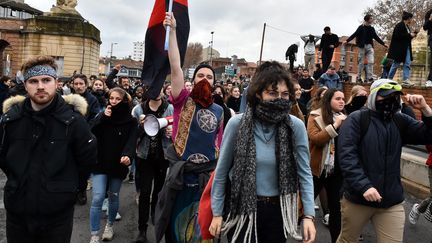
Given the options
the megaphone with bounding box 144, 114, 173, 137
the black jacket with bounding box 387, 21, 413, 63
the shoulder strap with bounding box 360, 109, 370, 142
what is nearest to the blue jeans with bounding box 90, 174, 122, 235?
the megaphone with bounding box 144, 114, 173, 137

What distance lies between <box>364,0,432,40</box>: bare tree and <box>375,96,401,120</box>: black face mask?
111 ft

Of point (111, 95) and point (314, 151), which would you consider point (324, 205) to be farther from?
point (111, 95)

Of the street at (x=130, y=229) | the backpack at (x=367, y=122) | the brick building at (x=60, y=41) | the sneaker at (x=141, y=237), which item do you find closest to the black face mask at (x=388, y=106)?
the backpack at (x=367, y=122)

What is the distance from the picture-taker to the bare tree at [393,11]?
109ft

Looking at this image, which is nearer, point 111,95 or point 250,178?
point 250,178

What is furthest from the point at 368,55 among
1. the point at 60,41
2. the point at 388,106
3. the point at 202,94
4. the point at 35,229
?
the point at 60,41

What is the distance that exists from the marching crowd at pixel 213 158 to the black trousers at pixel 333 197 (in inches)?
0.6

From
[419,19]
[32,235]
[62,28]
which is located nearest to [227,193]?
[32,235]

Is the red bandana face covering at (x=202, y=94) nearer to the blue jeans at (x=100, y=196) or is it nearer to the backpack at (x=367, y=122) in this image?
the backpack at (x=367, y=122)

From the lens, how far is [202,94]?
3746mm

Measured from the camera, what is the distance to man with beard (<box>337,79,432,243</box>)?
11.2 ft

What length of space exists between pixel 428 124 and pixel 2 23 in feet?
129

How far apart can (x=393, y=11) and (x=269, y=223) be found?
127 ft

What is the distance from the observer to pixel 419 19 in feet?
109
